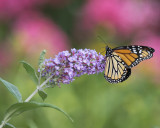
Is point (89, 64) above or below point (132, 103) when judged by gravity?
above

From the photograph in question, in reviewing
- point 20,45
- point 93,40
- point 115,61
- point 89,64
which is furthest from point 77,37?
point 89,64

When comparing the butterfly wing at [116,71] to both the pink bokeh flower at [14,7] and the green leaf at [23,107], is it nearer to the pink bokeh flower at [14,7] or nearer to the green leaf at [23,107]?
the green leaf at [23,107]

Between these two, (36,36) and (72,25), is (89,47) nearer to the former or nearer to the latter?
(36,36)

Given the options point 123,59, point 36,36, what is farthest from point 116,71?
point 36,36

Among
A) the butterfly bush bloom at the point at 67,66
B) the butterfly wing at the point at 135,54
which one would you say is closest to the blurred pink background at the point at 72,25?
the butterfly wing at the point at 135,54

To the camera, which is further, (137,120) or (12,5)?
(12,5)

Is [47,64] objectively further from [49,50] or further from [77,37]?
[77,37]
